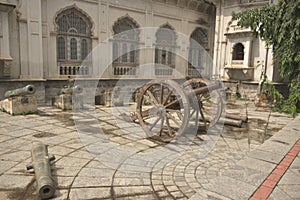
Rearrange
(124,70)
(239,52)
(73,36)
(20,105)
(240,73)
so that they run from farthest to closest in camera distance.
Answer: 1. (239,52)
2. (240,73)
3. (124,70)
4. (73,36)
5. (20,105)

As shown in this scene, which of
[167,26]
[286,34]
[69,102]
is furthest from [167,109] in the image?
[167,26]

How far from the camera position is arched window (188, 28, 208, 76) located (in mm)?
17031

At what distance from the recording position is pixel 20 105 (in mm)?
8117

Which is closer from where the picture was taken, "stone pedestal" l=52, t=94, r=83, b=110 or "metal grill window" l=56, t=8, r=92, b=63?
"stone pedestal" l=52, t=94, r=83, b=110

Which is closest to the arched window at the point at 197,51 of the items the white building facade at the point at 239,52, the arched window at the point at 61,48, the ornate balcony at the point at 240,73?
the white building facade at the point at 239,52

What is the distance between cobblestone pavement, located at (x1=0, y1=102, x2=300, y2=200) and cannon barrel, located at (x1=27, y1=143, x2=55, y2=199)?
5.8 inches

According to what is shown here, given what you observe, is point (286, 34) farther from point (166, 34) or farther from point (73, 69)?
point (73, 69)

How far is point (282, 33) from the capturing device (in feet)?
30.6

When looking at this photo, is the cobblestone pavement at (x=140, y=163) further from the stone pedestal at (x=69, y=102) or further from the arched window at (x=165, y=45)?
the arched window at (x=165, y=45)

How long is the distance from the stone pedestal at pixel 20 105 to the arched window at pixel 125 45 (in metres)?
6.01

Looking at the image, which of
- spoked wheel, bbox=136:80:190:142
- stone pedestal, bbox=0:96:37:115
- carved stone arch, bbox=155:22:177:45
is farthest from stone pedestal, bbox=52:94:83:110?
carved stone arch, bbox=155:22:177:45

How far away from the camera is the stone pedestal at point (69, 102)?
9148 millimetres

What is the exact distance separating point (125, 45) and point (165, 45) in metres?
3.03

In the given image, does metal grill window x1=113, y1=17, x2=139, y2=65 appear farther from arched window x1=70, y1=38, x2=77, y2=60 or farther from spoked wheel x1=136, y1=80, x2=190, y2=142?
spoked wheel x1=136, y1=80, x2=190, y2=142
